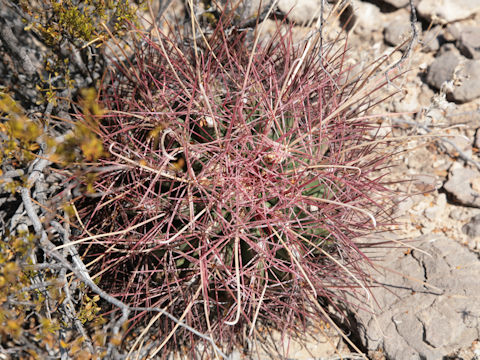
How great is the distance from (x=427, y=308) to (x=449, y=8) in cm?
190

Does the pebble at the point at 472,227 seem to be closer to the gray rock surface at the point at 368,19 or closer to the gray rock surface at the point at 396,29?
the gray rock surface at the point at 396,29

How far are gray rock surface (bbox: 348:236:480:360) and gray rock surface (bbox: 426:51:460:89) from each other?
106 centimetres

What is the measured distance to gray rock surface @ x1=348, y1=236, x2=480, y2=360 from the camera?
65.6 inches

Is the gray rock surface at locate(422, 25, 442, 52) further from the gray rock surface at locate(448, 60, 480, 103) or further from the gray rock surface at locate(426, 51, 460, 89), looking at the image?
the gray rock surface at locate(448, 60, 480, 103)

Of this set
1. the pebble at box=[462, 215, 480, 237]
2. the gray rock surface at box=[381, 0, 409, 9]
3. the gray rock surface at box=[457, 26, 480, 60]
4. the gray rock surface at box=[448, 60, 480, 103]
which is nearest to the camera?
the pebble at box=[462, 215, 480, 237]

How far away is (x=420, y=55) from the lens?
2.54 metres

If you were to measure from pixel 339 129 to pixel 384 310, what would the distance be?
833 mm

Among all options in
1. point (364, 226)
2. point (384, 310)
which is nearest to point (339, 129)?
point (364, 226)

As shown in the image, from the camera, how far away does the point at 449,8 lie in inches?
100

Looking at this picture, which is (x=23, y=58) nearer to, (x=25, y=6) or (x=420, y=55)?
(x=25, y=6)

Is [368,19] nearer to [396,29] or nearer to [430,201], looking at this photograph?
[396,29]

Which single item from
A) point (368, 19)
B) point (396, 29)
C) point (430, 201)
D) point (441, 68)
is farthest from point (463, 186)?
point (368, 19)

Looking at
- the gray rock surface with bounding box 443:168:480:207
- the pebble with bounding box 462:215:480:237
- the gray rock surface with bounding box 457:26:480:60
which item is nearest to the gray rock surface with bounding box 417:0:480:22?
the gray rock surface with bounding box 457:26:480:60

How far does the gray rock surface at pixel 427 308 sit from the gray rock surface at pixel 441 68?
106 centimetres
